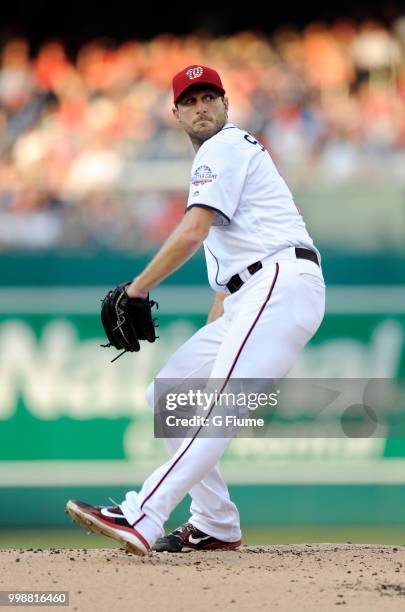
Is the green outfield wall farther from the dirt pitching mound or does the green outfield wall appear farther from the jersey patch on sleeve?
the jersey patch on sleeve

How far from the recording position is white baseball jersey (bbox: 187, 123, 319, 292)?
3.77m

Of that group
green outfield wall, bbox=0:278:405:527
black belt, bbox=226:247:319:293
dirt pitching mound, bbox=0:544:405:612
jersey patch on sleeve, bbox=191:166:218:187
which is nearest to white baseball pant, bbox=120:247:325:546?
black belt, bbox=226:247:319:293

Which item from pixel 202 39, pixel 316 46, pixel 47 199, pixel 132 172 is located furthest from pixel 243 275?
pixel 202 39

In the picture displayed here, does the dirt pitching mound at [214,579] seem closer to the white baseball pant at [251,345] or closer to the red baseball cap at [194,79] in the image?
the white baseball pant at [251,345]

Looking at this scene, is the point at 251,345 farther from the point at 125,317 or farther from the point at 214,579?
the point at 214,579

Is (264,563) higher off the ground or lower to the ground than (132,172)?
lower

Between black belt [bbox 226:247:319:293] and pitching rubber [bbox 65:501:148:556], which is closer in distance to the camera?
pitching rubber [bbox 65:501:148:556]

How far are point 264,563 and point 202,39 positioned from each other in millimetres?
8595

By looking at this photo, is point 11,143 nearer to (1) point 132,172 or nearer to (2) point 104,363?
(1) point 132,172

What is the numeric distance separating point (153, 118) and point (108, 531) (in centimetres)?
592

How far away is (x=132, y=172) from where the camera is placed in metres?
8.08

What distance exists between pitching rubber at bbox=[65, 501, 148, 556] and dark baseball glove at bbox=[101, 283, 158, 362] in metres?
0.59
